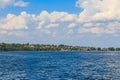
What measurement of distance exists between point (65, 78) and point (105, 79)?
7.97 meters

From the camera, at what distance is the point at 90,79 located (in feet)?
216

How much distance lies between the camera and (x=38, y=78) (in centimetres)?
6806

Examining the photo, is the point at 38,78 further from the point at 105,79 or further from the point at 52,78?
the point at 105,79

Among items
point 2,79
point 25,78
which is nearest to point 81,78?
point 25,78

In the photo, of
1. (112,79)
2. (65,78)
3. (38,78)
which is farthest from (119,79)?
(38,78)

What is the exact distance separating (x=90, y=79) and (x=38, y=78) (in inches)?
412

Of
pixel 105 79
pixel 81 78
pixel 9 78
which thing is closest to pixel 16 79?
pixel 9 78

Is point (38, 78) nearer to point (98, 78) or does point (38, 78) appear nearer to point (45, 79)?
point (45, 79)

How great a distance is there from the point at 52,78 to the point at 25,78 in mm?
5418

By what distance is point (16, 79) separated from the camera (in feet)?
216

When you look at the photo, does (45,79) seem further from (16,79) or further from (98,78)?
(98,78)

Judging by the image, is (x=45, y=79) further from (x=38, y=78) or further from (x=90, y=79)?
(x=90, y=79)

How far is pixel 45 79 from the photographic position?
66.5m

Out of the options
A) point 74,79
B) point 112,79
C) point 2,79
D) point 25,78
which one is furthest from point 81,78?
point 2,79
